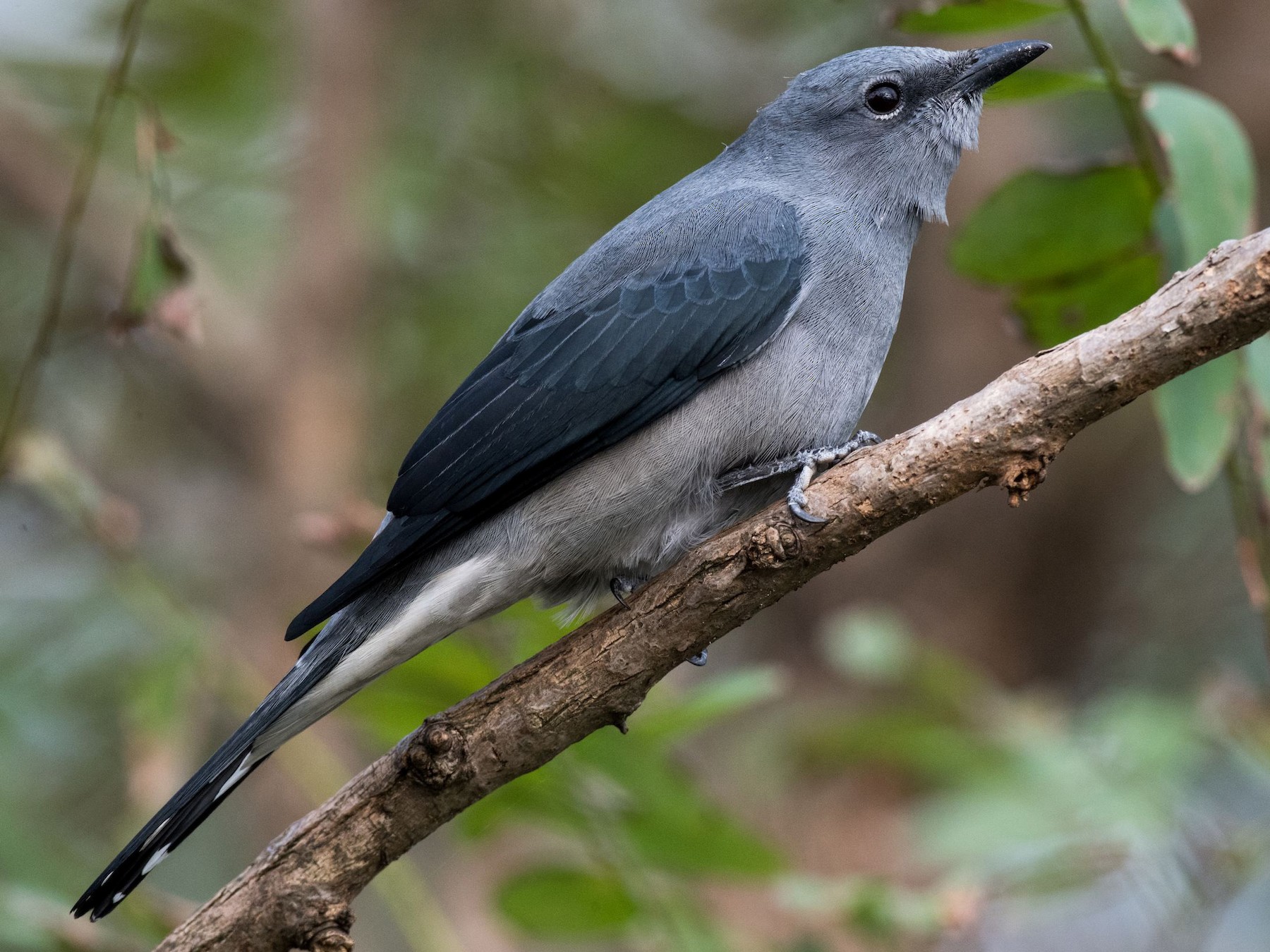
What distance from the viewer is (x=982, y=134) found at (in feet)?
22.6

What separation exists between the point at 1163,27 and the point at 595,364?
1657 mm

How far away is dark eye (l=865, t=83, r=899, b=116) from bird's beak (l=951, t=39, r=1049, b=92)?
20cm

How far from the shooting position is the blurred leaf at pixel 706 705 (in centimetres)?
348

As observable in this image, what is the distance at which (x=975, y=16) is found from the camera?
11.3 feet

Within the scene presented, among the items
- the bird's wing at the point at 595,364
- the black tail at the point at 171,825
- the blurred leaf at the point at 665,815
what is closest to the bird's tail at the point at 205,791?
the black tail at the point at 171,825

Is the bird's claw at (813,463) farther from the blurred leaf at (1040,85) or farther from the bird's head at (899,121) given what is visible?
the blurred leaf at (1040,85)

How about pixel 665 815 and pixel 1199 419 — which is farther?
pixel 665 815

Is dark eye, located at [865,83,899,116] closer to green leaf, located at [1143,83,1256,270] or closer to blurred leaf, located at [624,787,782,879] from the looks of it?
green leaf, located at [1143,83,1256,270]

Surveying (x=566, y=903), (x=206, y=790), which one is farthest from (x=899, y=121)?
(x=206, y=790)

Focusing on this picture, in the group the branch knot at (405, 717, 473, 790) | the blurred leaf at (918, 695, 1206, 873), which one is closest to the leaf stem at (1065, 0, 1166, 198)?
the blurred leaf at (918, 695, 1206, 873)

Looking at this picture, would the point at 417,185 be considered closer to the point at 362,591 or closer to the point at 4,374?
the point at 4,374

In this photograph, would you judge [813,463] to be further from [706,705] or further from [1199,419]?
[1199,419]

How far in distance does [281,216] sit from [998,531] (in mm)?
4691

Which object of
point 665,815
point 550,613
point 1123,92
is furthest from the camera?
point 550,613
